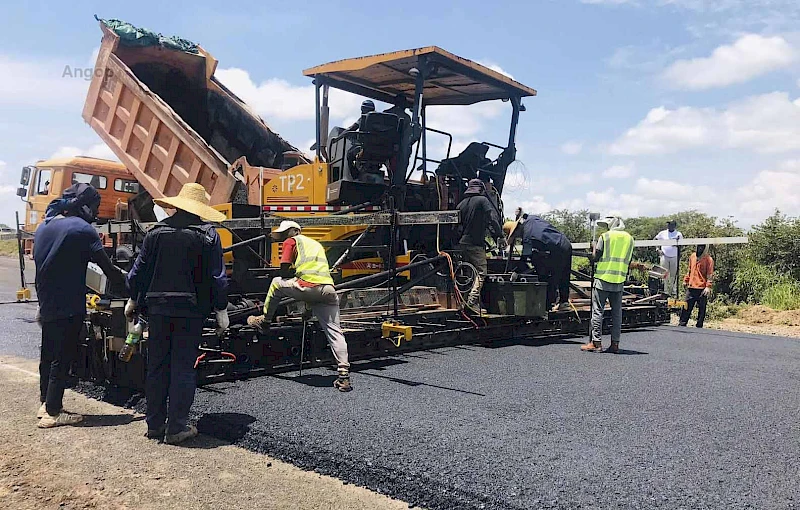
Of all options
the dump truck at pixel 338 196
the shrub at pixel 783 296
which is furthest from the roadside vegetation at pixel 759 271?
the dump truck at pixel 338 196

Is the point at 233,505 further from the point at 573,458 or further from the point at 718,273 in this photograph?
the point at 718,273

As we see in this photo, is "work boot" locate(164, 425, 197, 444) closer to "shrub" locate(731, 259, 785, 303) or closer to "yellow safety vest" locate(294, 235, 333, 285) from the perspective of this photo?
"yellow safety vest" locate(294, 235, 333, 285)

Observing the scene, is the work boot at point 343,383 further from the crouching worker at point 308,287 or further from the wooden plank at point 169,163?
the wooden plank at point 169,163

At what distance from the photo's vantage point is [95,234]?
13.8 ft

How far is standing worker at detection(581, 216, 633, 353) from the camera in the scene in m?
6.31

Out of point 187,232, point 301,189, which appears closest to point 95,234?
point 187,232

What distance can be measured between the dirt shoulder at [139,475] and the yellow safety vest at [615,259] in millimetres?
4082

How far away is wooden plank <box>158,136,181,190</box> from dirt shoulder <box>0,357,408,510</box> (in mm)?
4274

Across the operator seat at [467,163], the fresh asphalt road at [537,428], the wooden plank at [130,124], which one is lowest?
the fresh asphalt road at [537,428]

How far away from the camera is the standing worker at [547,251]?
7.01 m

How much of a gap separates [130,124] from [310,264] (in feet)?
15.5

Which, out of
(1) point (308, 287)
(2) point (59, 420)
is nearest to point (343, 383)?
(1) point (308, 287)

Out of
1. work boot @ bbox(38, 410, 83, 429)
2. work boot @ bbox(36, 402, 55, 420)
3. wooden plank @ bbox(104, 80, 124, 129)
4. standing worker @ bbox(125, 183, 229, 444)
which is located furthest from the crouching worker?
wooden plank @ bbox(104, 80, 124, 129)

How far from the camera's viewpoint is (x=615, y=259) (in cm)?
635
